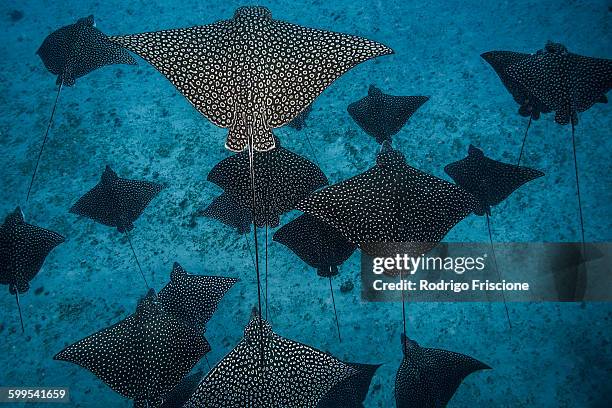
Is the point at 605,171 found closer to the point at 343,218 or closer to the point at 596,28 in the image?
the point at 596,28

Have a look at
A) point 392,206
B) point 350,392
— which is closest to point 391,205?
point 392,206

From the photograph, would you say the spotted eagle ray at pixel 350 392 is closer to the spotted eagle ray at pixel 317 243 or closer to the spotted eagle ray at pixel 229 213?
the spotted eagle ray at pixel 317 243

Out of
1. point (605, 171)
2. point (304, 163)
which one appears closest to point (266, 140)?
point (304, 163)

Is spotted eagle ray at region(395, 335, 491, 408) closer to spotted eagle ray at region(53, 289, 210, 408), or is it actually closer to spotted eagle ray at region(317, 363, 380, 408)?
spotted eagle ray at region(317, 363, 380, 408)

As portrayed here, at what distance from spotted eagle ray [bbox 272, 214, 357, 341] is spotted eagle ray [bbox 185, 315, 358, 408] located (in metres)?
0.67

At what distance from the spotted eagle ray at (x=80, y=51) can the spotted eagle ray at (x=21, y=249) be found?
54 centimetres

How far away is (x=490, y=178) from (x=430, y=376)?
4.29 ft

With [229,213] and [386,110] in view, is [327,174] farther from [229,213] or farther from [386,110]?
[229,213]

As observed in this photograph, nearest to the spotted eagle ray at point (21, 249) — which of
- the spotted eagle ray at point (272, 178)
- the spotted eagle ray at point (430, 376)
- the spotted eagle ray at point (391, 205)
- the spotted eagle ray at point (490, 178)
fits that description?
the spotted eagle ray at point (272, 178)

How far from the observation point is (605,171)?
3.19m

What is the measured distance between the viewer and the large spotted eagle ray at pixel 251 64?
225 cm

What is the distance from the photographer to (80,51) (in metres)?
3.12

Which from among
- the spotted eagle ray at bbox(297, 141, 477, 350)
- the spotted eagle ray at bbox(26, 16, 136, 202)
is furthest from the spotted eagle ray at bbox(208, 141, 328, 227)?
the spotted eagle ray at bbox(26, 16, 136, 202)

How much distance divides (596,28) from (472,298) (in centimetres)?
242
